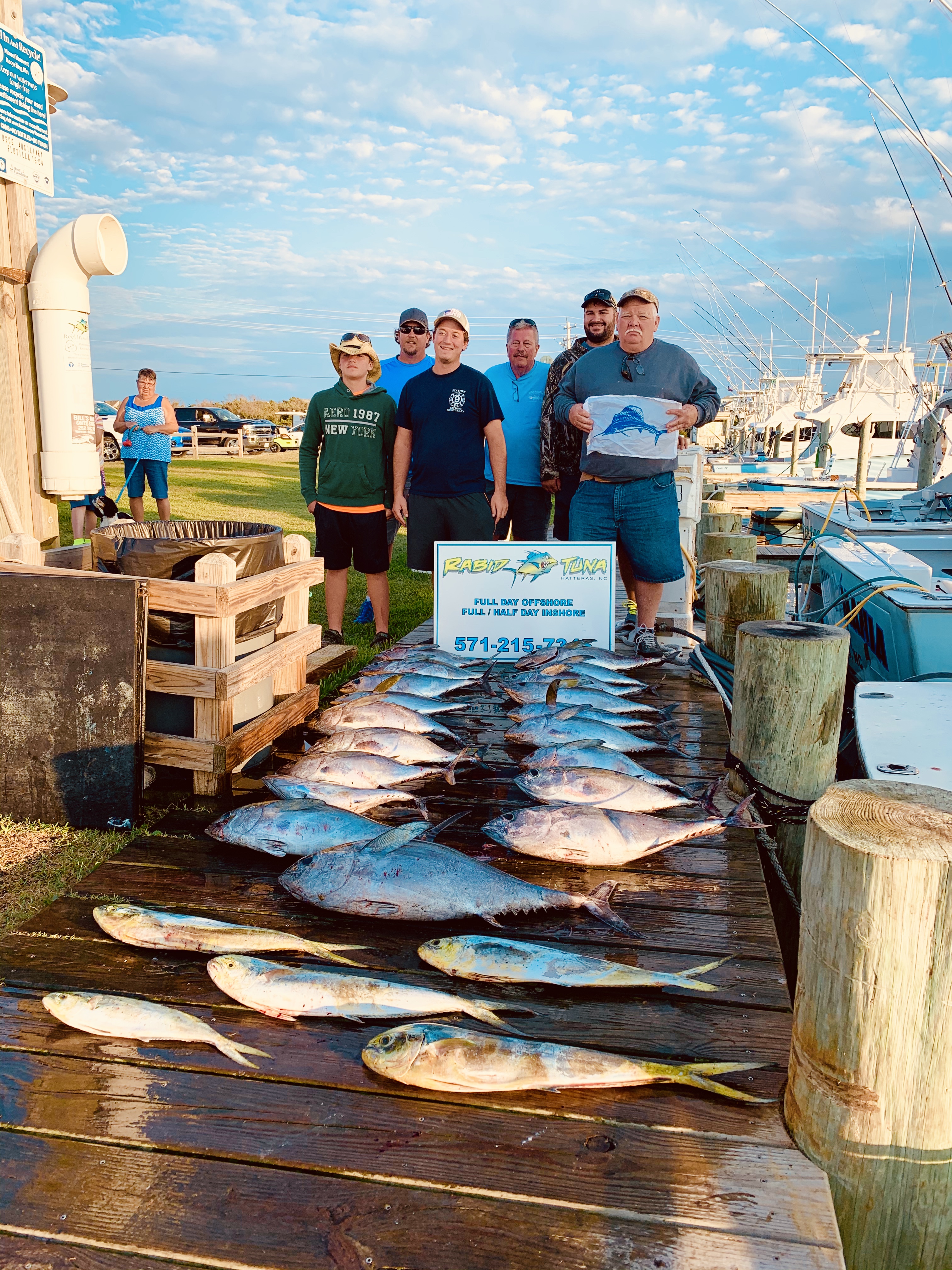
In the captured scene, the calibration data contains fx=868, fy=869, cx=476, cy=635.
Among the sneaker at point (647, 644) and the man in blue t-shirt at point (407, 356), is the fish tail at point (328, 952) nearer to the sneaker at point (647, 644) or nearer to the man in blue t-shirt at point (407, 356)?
the sneaker at point (647, 644)

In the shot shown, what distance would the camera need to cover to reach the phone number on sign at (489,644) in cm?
561

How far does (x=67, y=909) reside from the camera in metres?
2.65

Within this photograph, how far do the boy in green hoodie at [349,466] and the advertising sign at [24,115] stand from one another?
2197 mm

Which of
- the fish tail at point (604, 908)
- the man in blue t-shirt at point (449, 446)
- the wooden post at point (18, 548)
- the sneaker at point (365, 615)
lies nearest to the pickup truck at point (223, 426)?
the sneaker at point (365, 615)

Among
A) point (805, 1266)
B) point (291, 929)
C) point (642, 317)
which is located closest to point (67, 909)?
point (291, 929)

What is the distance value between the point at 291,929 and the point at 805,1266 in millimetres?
1532

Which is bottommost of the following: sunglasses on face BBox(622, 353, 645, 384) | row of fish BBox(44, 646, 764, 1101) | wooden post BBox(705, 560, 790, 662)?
row of fish BBox(44, 646, 764, 1101)

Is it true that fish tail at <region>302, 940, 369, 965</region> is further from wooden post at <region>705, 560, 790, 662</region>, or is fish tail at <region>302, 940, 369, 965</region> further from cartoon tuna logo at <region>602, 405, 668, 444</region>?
cartoon tuna logo at <region>602, 405, 668, 444</region>

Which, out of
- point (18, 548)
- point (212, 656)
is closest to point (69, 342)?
point (18, 548)

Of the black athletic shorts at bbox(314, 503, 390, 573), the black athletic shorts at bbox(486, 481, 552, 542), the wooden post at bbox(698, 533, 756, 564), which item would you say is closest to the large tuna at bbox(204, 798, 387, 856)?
the black athletic shorts at bbox(314, 503, 390, 573)

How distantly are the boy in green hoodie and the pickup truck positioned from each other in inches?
1272

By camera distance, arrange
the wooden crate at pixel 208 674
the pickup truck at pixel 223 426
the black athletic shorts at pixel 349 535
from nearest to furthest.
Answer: the wooden crate at pixel 208 674 → the black athletic shorts at pixel 349 535 → the pickup truck at pixel 223 426

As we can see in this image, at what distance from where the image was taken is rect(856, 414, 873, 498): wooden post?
14500 millimetres

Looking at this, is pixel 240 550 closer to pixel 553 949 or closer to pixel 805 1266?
pixel 553 949
